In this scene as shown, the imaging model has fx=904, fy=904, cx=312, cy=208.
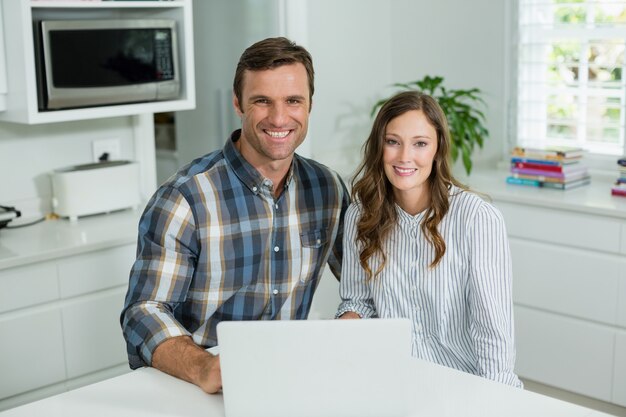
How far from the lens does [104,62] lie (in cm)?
320

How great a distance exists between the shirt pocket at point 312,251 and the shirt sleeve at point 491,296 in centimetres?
45

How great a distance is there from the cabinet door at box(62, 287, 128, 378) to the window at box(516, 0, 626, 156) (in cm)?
207

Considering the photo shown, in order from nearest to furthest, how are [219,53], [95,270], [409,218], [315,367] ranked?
[315,367], [409,218], [95,270], [219,53]

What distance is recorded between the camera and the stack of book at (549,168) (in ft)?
11.9

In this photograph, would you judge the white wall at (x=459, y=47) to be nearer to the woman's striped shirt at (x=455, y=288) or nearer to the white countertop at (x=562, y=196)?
the white countertop at (x=562, y=196)

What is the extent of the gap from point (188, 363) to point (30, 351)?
49.5 inches

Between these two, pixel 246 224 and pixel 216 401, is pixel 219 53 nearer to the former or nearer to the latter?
pixel 246 224

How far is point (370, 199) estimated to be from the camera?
2.23 metres

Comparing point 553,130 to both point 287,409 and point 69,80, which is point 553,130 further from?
point 287,409

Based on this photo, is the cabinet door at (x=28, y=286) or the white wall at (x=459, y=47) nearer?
the cabinet door at (x=28, y=286)

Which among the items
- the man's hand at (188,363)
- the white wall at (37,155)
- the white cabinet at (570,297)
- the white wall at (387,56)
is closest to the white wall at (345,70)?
the white wall at (387,56)

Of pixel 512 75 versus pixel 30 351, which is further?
pixel 512 75

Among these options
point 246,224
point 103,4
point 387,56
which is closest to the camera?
point 246,224

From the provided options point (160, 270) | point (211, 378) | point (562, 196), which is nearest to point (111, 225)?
point (160, 270)
